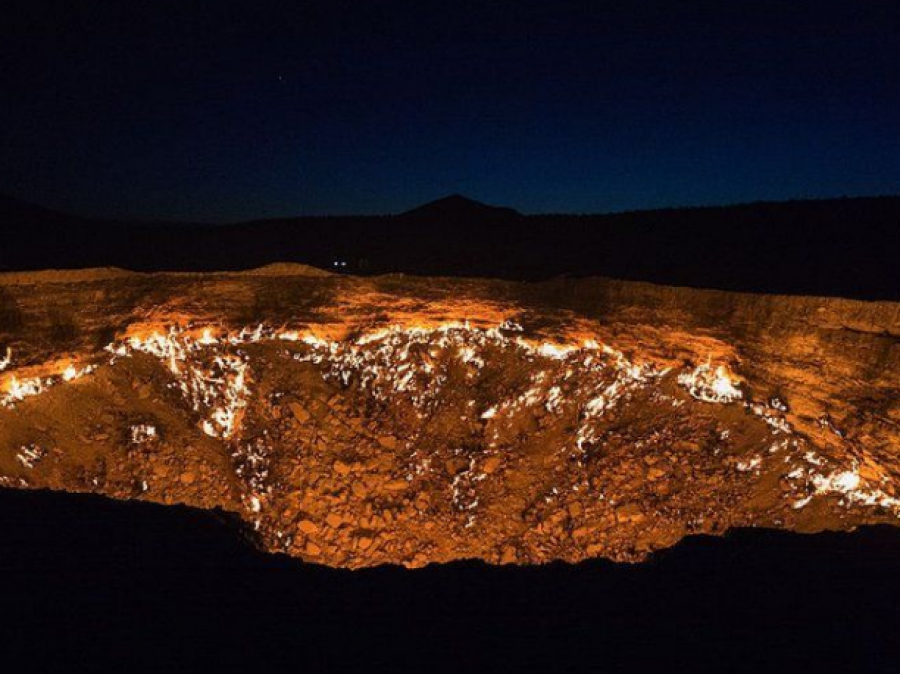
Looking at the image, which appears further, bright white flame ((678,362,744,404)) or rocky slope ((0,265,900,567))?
bright white flame ((678,362,744,404))

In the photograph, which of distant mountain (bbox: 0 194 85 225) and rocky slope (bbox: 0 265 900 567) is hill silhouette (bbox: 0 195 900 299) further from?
distant mountain (bbox: 0 194 85 225)

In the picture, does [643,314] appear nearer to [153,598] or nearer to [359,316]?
[359,316]

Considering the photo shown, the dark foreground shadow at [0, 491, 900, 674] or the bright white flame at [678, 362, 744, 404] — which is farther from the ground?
the bright white flame at [678, 362, 744, 404]

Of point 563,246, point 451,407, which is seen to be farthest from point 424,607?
point 563,246

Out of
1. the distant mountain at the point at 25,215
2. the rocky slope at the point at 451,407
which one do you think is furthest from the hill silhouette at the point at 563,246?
the distant mountain at the point at 25,215

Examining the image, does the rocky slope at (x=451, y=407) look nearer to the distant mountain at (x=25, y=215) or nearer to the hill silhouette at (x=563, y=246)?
the hill silhouette at (x=563, y=246)

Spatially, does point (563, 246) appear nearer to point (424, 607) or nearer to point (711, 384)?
point (711, 384)

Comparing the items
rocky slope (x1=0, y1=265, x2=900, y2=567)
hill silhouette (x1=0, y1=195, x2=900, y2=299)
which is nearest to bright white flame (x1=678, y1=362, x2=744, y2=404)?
rocky slope (x1=0, y1=265, x2=900, y2=567)

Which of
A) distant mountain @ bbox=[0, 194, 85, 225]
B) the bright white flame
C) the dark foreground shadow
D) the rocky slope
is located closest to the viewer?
the dark foreground shadow
